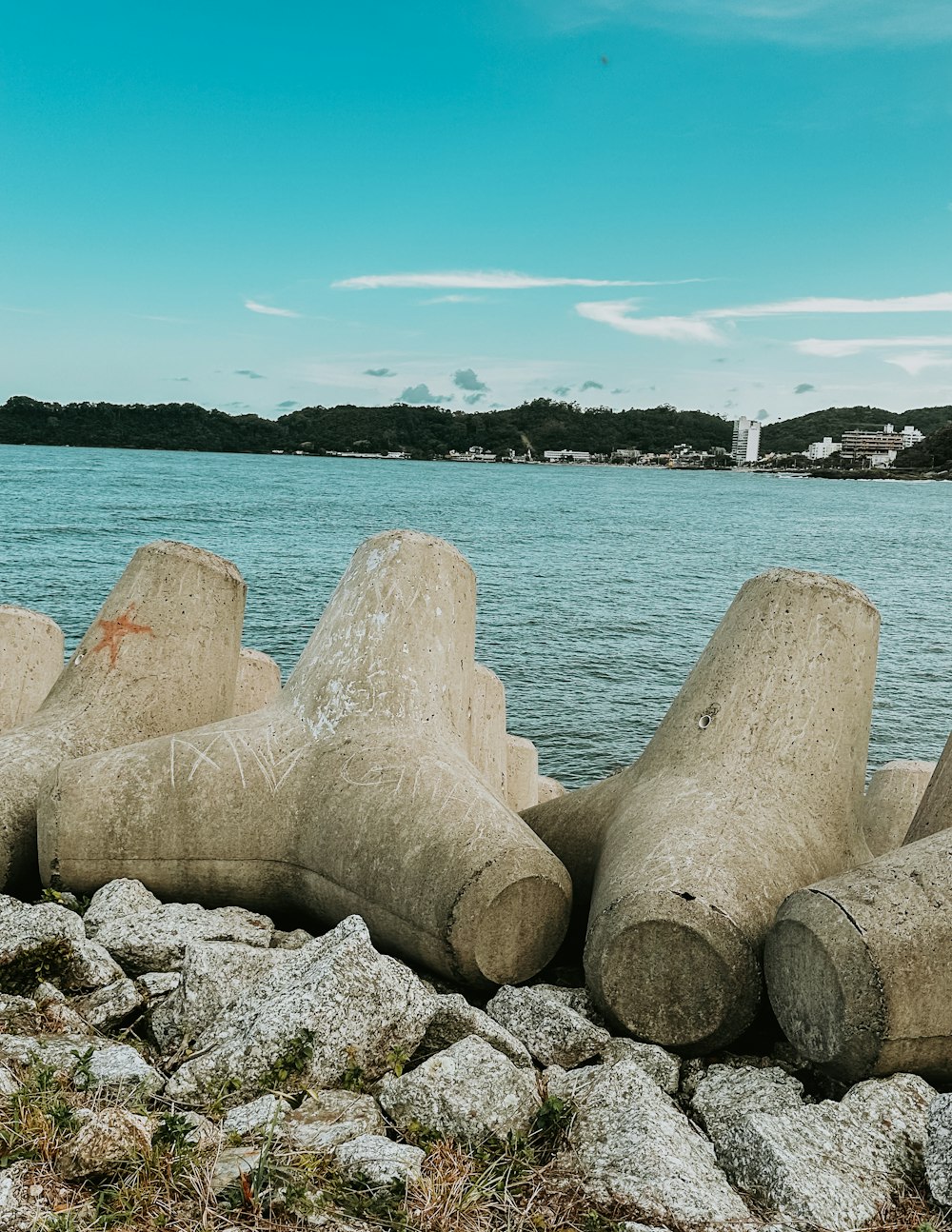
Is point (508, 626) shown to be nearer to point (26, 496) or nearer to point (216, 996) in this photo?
point (216, 996)

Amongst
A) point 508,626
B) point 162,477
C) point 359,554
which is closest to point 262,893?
point 359,554

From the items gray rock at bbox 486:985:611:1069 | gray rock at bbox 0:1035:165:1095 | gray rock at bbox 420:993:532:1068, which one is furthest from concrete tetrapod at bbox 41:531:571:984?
gray rock at bbox 0:1035:165:1095

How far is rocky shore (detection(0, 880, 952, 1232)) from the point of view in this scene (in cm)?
301

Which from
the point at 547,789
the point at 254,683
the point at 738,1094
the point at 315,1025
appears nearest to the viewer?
the point at 315,1025

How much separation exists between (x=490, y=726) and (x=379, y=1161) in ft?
17.3

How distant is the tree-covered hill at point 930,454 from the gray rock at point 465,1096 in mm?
159710

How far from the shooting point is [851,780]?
18.3 feet

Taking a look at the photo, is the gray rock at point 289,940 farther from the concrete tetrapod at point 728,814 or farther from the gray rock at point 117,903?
the concrete tetrapod at point 728,814

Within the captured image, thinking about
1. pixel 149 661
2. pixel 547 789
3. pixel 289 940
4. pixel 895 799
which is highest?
pixel 149 661

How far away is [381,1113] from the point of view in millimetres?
3492

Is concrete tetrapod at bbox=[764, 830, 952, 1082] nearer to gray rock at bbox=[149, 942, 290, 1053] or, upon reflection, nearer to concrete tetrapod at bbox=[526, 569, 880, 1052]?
concrete tetrapod at bbox=[526, 569, 880, 1052]

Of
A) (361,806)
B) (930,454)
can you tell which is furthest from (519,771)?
(930,454)

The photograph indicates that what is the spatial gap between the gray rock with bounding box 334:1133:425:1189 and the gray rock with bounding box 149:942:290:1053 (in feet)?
2.68

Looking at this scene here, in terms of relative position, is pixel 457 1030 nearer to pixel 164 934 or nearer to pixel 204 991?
pixel 204 991
